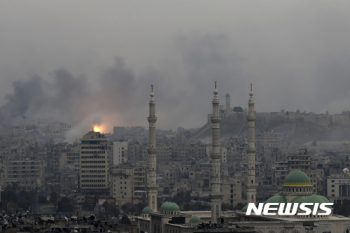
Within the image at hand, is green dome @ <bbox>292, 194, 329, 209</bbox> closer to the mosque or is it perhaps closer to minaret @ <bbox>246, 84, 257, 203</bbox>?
the mosque

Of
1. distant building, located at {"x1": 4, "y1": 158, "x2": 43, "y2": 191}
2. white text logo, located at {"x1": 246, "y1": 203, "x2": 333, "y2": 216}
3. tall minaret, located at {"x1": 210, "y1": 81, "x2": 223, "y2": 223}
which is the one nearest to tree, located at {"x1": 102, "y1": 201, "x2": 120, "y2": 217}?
tall minaret, located at {"x1": 210, "y1": 81, "x2": 223, "y2": 223}

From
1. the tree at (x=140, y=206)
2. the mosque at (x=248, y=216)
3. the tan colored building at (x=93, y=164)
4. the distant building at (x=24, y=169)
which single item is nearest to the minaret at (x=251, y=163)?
the mosque at (x=248, y=216)

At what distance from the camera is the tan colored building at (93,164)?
165m

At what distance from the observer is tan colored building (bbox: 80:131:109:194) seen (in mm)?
164875

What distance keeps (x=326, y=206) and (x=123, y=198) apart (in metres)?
59.0

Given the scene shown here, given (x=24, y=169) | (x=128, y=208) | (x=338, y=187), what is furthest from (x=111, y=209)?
(x=24, y=169)

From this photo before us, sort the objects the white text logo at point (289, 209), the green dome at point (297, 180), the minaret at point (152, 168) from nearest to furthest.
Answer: the white text logo at point (289, 209) < the green dome at point (297, 180) < the minaret at point (152, 168)

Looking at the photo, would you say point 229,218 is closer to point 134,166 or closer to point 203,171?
point 134,166

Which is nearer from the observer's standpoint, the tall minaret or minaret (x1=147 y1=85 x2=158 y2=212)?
the tall minaret

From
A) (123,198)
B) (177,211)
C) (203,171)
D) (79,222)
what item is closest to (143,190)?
(123,198)

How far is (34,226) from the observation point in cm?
7525

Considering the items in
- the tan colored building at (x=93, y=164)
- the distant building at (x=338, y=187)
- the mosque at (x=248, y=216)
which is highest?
the tan colored building at (x=93, y=164)

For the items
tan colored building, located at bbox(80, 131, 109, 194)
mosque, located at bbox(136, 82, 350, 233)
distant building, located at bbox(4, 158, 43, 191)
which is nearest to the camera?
mosque, located at bbox(136, 82, 350, 233)

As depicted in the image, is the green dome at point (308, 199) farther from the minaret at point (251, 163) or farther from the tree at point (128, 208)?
the tree at point (128, 208)
